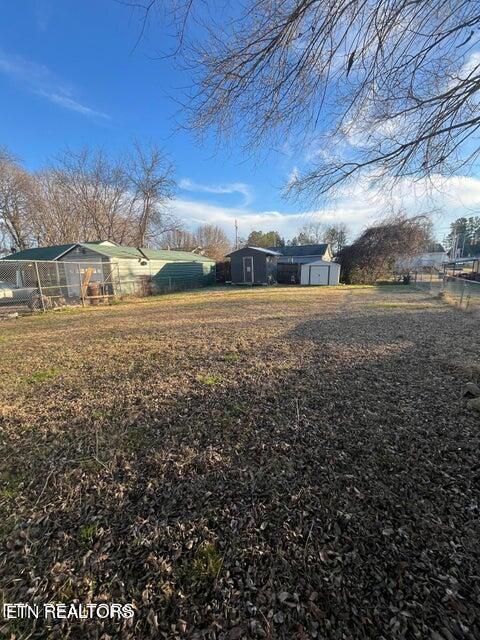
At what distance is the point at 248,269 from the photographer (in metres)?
25.1

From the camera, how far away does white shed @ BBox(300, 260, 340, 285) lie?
24.9m

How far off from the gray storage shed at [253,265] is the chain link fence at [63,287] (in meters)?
11.9

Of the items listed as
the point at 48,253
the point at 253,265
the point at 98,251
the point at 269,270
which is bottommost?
the point at 269,270

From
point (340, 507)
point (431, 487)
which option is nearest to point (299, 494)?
point (340, 507)

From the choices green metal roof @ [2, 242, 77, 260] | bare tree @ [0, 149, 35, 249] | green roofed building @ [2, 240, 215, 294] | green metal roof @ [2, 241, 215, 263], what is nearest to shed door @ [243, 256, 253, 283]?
green roofed building @ [2, 240, 215, 294]

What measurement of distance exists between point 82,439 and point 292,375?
8.79 ft

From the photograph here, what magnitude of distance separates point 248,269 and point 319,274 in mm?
6288

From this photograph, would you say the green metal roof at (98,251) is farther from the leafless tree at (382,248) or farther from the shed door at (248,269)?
the leafless tree at (382,248)

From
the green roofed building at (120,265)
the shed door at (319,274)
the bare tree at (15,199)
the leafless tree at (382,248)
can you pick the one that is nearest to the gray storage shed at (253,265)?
the shed door at (319,274)

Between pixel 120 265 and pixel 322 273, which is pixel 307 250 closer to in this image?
pixel 322 273

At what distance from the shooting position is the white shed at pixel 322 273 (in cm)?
2486

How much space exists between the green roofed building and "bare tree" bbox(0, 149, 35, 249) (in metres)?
7.29

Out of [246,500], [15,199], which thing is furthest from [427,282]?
[15,199]

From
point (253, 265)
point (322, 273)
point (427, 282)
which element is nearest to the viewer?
point (427, 282)
